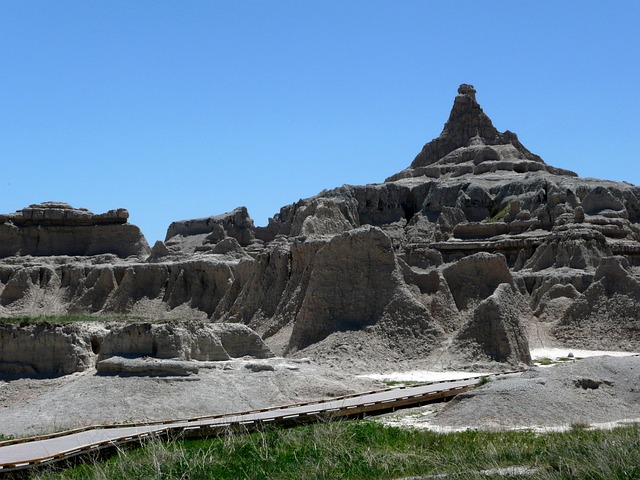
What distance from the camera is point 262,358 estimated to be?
110ft

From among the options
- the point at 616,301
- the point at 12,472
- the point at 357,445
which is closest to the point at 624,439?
the point at 357,445

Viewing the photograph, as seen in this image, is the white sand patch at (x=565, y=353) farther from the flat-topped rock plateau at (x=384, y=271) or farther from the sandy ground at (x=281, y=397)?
the sandy ground at (x=281, y=397)

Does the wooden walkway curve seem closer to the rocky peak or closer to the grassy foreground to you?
the grassy foreground

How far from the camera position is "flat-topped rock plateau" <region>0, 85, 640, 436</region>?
36.8 metres

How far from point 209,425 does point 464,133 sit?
96677mm

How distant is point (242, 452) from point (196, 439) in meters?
2.36

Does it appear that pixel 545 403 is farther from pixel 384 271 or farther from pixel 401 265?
pixel 401 265

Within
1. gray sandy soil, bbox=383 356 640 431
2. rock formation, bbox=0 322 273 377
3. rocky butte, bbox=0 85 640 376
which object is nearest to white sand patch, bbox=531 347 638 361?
rocky butte, bbox=0 85 640 376

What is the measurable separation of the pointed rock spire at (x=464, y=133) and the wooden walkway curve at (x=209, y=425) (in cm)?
8754

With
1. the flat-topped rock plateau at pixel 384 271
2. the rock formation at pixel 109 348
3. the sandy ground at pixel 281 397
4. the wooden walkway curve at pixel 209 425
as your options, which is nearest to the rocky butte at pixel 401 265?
the flat-topped rock plateau at pixel 384 271

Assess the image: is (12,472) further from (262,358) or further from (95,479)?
(262,358)

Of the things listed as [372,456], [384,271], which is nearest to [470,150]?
[384,271]

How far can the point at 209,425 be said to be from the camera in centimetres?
2452

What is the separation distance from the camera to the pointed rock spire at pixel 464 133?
11688cm
